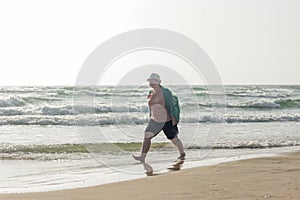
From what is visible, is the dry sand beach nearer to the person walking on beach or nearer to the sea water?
the sea water

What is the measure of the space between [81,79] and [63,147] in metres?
4.64

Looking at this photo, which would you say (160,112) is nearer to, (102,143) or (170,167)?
(170,167)

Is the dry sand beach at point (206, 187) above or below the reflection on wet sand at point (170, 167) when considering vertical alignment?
above

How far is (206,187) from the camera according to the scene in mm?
6598

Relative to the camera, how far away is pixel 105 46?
8648 millimetres

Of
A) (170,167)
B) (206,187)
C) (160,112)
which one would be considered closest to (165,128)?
(160,112)

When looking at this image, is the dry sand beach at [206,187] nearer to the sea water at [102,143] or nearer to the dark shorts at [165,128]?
the sea water at [102,143]

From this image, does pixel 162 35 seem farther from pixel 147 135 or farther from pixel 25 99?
pixel 25 99

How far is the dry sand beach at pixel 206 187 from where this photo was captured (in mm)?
6090

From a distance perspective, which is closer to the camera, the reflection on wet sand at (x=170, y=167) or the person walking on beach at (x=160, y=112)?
the reflection on wet sand at (x=170, y=167)

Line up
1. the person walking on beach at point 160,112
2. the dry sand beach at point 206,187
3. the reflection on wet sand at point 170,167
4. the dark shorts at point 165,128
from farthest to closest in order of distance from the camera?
1. the dark shorts at point 165,128
2. the person walking on beach at point 160,112
3. the reflection on wet sand at point 170,167
4. the dry sand beach at point 206,187

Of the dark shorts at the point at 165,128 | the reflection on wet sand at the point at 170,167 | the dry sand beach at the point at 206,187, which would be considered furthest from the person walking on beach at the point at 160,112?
the dry sand beach at the point at 206,187

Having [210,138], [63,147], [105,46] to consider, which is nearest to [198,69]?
[105,46]

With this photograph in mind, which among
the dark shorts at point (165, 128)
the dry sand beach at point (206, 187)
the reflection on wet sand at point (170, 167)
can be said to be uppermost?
the dark shorts at point (165, 128)
